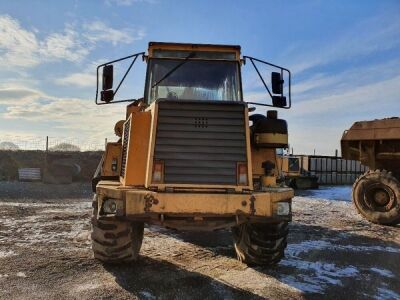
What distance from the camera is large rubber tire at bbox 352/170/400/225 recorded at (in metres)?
10.1

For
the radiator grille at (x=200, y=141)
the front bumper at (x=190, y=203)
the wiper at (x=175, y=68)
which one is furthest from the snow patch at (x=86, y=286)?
the wiper at (x=175, y=68)

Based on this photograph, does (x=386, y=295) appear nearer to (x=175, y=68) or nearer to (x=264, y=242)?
(x=264, y=242)

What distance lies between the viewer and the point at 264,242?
19.0 feet

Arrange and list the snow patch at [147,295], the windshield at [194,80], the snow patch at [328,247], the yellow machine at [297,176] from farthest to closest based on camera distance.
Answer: the yellow machine at [297,176]
the snow patch at [328,247]
the windshield at [194,80]
the snow patch at [147,295]

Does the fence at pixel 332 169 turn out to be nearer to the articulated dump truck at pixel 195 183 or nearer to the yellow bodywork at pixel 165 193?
the articulated dump truck at pixel 195 183

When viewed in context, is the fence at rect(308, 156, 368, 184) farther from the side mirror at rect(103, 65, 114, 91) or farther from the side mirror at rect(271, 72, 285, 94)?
the side mirror at rect(103, 65, 114, 91)

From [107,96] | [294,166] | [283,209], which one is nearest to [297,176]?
[294,166]

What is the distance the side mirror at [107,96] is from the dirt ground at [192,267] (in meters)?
2.32

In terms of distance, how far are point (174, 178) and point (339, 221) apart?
694 cm

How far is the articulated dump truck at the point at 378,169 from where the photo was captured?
10211mm

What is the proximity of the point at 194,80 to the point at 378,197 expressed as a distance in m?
6.52

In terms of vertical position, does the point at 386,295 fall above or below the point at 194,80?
below

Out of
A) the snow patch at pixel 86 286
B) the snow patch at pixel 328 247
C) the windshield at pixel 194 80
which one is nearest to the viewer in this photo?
the snow patch at pixel 86 286

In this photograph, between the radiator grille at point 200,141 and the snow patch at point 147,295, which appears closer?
the snow patch at point 147,295
